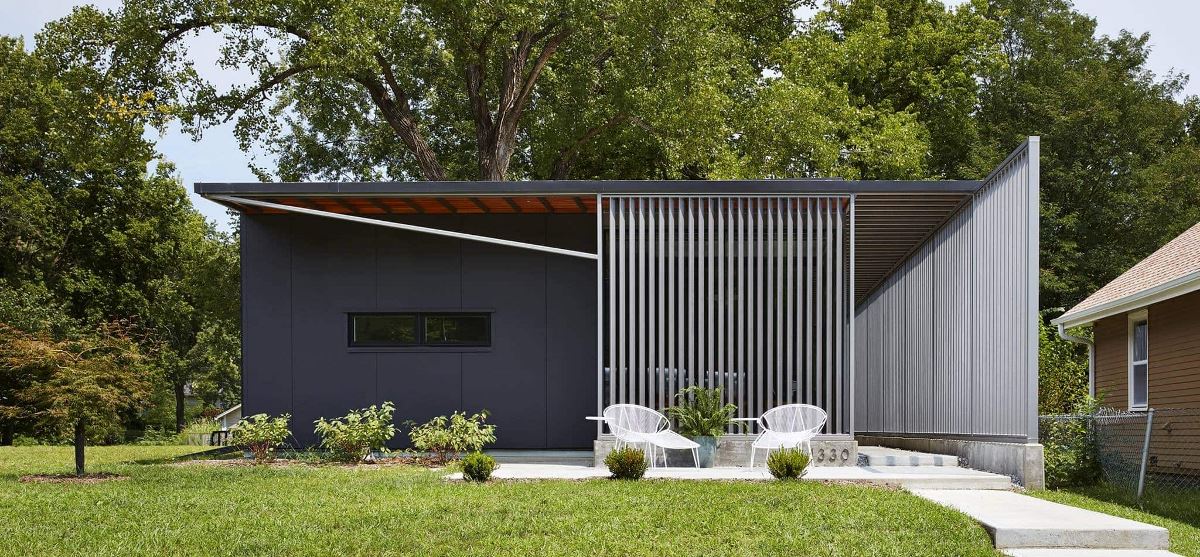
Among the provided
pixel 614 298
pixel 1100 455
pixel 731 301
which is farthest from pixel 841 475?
pixel 614 298

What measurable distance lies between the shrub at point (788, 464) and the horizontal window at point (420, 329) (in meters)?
4.41

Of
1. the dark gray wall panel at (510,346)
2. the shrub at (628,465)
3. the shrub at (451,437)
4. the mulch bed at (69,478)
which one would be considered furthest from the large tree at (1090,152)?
the mulch bed at (69,478)

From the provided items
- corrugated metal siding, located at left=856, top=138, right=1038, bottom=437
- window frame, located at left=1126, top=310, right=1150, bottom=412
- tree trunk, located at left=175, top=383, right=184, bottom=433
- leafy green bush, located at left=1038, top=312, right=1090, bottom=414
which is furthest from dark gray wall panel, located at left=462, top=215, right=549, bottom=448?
tree trunk, located at left=175, top=383, right=184, bottom=433

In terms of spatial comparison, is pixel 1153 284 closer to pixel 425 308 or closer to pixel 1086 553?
pixel 1086 553

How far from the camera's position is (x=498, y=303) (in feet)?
43.0

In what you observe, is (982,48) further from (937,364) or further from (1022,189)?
(1022,189)

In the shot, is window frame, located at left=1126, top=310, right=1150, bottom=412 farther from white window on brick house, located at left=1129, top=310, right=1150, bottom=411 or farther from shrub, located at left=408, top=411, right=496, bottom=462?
shrub, located at left=408, top=411, right=496, bottom=462

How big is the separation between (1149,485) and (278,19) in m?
16.8

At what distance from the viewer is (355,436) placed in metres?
11.9

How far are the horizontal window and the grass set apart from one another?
6404 mm

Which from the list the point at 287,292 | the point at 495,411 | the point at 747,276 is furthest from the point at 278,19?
the point at 747,276

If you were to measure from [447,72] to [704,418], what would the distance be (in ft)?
50.2

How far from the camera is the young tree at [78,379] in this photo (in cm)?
1054

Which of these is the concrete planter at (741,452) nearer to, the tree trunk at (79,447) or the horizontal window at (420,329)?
the horizontal window at (420,329)
